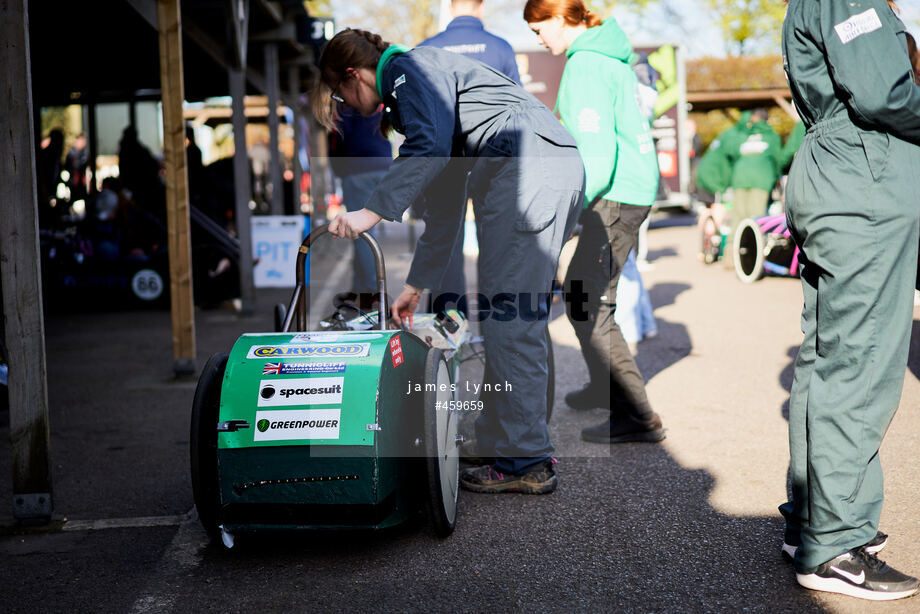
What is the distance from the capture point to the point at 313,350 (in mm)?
3096

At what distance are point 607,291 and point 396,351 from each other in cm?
162

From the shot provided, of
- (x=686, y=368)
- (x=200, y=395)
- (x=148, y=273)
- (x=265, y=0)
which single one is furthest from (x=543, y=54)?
(x=200, y=395)

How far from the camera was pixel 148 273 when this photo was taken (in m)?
10.1

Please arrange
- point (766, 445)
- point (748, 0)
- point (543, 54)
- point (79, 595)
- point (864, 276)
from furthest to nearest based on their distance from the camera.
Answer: point (748, 0)
point (543, 54)
point (766, 445)
point (79, 595)
point (864, 276)

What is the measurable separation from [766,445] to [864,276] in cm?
190

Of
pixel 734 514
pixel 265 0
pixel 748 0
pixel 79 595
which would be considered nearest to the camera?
A: pixel 79 595

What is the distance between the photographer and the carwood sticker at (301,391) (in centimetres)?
296

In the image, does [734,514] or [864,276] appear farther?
[734,514]

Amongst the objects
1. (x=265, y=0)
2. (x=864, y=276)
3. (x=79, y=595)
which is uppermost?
(x=265, y=0)

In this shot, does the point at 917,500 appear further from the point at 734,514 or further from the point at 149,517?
the point at 149,517

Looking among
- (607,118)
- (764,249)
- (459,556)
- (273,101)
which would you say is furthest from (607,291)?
(273,101)

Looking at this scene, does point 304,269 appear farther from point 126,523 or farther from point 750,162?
point 750,162

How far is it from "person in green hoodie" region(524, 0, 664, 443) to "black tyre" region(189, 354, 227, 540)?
2.01 metres

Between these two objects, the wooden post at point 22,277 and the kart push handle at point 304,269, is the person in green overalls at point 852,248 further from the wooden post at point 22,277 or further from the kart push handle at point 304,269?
the wooden post at point 22,277
